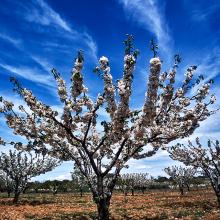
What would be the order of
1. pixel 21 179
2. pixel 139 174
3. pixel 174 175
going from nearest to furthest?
1. pixel 21 179
2. pixel 174 175
3. pixel 139 174

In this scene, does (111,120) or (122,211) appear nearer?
(111,120)

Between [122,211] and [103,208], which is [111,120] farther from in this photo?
[122,211]

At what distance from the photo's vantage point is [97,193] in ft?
64.2

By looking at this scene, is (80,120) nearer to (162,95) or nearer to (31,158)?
(162,95)

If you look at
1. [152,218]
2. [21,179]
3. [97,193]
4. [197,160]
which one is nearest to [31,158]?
[21,179]

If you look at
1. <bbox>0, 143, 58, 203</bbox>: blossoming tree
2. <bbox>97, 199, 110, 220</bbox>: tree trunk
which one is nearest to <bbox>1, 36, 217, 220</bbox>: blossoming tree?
<bbox>97, 199, 110, 220</bbox>: tree trunk

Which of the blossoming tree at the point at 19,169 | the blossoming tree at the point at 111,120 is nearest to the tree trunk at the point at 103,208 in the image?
the blossoming tree at the point at 111,120

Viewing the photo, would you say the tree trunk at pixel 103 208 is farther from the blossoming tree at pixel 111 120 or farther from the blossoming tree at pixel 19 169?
the blossoming tree at pixel 19 169

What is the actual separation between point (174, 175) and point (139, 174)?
27171 millimetres

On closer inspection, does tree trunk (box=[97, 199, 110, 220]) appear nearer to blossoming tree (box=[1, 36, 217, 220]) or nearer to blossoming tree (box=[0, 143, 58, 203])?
blossoming tree (box=[1, 36, 217, 220])

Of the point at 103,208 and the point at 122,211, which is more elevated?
the point at 122,211

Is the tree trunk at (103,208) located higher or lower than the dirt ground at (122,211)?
lower

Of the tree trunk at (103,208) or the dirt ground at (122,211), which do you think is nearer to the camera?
the tree trunk at (103,208)

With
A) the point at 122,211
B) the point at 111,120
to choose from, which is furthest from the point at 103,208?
the point at 122,211
